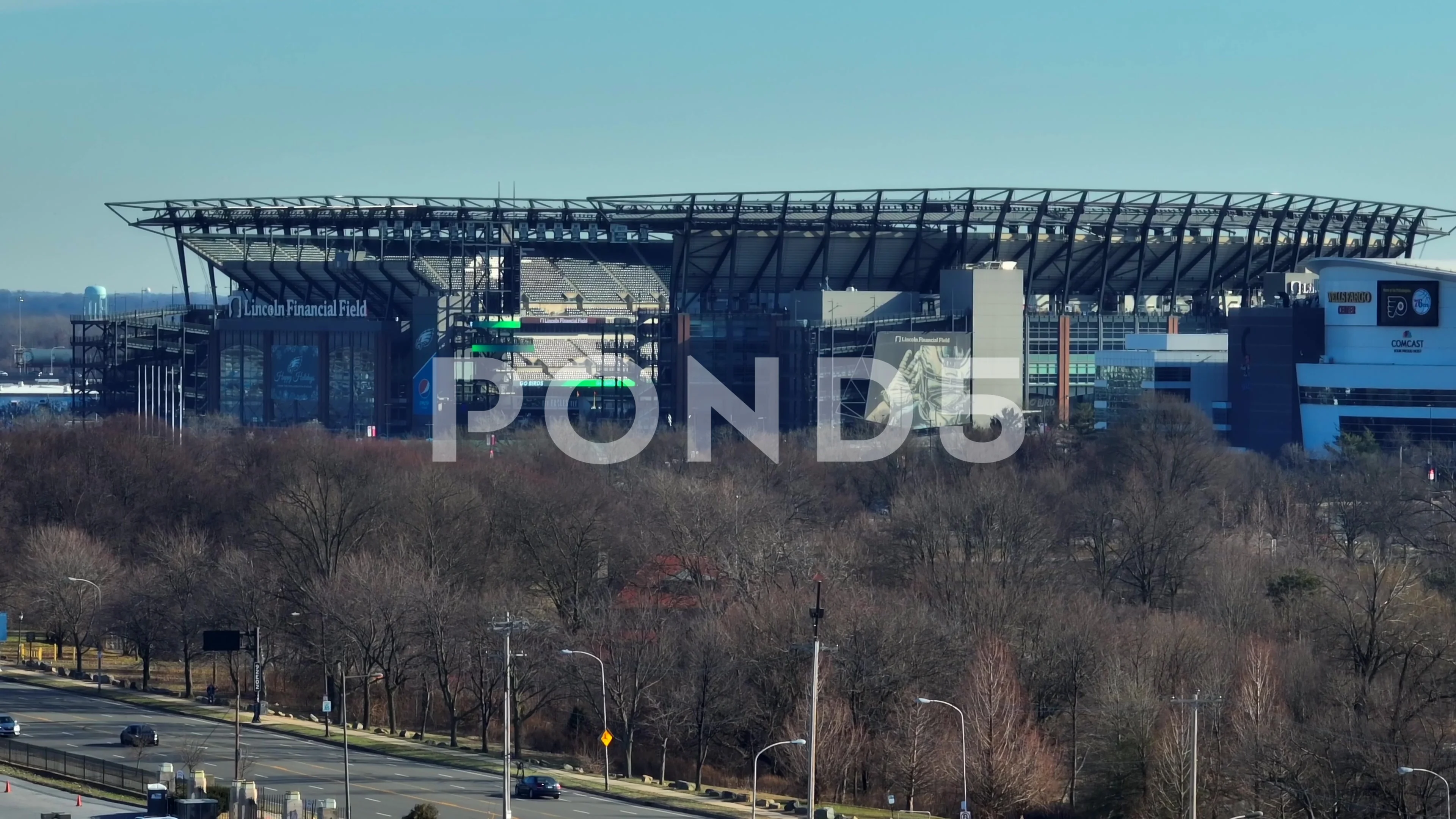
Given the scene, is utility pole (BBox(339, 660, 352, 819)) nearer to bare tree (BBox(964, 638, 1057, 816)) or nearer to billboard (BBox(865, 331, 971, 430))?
bare tree (BBox(964, 638, 1057, 816))

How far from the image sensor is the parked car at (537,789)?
48938 mm

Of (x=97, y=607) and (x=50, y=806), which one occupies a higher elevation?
(x=97, y=607)

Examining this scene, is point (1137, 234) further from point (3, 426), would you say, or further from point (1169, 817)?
point (1169, 817)

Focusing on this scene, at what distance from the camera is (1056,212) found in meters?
132

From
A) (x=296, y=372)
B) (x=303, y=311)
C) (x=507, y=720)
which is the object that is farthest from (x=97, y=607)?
(x=303, y=311)

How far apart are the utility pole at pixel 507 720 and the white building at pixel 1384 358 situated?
66.6 meters

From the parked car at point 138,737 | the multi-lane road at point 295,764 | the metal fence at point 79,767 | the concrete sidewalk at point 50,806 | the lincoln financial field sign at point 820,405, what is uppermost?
the lincoln financial field sign at point 820,405

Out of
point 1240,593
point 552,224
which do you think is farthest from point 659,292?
point 1240,593

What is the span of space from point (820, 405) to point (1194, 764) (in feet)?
263

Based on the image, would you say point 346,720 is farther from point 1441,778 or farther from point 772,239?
point 772,239

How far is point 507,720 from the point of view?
47844mm

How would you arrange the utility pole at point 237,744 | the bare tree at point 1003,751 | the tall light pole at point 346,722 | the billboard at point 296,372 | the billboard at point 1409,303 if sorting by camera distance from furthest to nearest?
the billboard at point 296,372, the billboard at point 1409,303, the bare tree at point 1003,751, the utility pole at point 237,744, the tall light pole at point 346,722

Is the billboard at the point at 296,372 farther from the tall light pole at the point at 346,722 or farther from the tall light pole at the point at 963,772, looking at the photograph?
the tall light pole at the point at 963,772

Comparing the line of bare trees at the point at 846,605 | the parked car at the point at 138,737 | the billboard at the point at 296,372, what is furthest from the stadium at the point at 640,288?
the parked car at the point at 138,737
